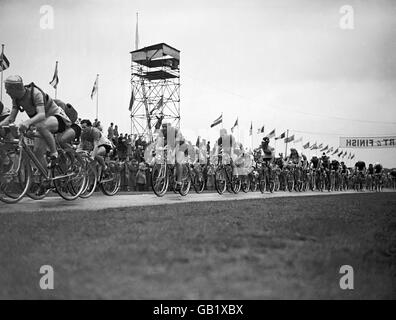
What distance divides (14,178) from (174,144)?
18.5 feet

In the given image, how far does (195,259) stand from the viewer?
128 inches

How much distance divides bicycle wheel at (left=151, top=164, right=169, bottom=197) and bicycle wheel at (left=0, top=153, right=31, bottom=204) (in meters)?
4.67

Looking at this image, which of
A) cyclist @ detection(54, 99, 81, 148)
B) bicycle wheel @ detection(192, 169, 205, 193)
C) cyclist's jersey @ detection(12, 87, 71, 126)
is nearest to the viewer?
cyclist's jersey @ detection(12, 87, 71, 126)

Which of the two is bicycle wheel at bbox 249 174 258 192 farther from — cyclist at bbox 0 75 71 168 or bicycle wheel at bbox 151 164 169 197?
cyclist at bbox 0 75 71 168

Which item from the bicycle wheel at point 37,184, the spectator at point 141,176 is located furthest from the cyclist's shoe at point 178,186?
the spectator at point 141,176

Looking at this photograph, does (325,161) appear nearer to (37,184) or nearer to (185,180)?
(185,180)

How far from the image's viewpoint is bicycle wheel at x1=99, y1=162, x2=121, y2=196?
11961mm

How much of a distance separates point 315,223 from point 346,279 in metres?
2.69

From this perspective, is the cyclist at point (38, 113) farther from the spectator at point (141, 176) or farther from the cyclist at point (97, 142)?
the spectator at point (141, 176)

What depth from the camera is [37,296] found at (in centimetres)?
253

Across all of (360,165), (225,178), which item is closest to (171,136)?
(225,178)

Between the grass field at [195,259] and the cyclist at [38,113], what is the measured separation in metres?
3.13

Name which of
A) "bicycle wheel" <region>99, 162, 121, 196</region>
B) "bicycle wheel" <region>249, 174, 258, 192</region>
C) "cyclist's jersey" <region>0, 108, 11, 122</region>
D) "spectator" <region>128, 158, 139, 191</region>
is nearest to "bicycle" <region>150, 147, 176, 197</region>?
"bicycle wheel" <region>99, 162, 121, 196</region>
